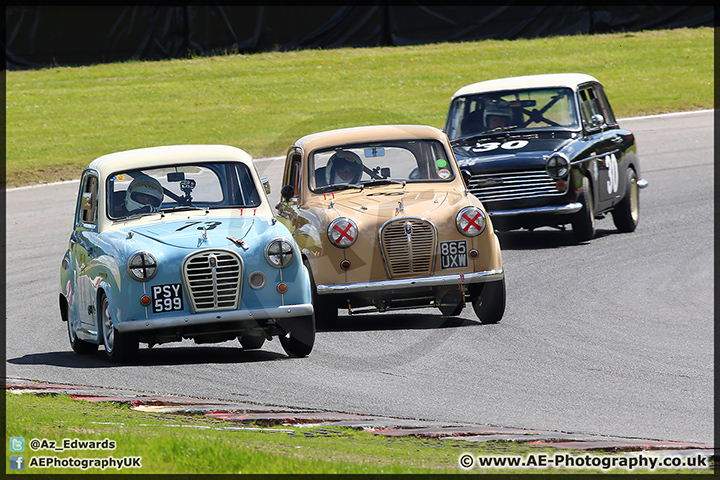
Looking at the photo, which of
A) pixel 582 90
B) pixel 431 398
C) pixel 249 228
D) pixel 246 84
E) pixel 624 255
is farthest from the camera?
pixel 246 84

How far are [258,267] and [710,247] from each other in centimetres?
755

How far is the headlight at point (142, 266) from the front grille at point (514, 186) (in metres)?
6.05

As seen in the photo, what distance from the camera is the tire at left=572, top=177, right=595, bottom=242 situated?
13.8 metres

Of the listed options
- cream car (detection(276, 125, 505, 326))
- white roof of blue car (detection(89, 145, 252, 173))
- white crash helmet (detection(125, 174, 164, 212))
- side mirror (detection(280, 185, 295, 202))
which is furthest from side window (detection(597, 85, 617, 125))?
white crash helmet (detection(125, 174, 164, 212))

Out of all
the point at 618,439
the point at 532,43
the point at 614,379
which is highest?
the point at 618,439

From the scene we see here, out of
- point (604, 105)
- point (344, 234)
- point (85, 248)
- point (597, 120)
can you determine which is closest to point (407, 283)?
point (344, 234)

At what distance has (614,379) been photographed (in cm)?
805

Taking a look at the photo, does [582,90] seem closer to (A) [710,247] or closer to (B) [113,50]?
(A) [710,247]

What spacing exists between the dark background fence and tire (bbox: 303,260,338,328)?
2065cm

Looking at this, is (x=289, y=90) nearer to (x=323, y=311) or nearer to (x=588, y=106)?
(x=588, y=106)

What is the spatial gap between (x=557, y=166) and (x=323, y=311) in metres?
4.69

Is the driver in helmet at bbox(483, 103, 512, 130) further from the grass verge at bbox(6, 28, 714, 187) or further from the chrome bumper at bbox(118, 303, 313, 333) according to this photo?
the grass verge at bbox(6, 28, 714, 187)

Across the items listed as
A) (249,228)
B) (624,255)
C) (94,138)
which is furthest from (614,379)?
(94,138)

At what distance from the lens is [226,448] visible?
17.7 feet
